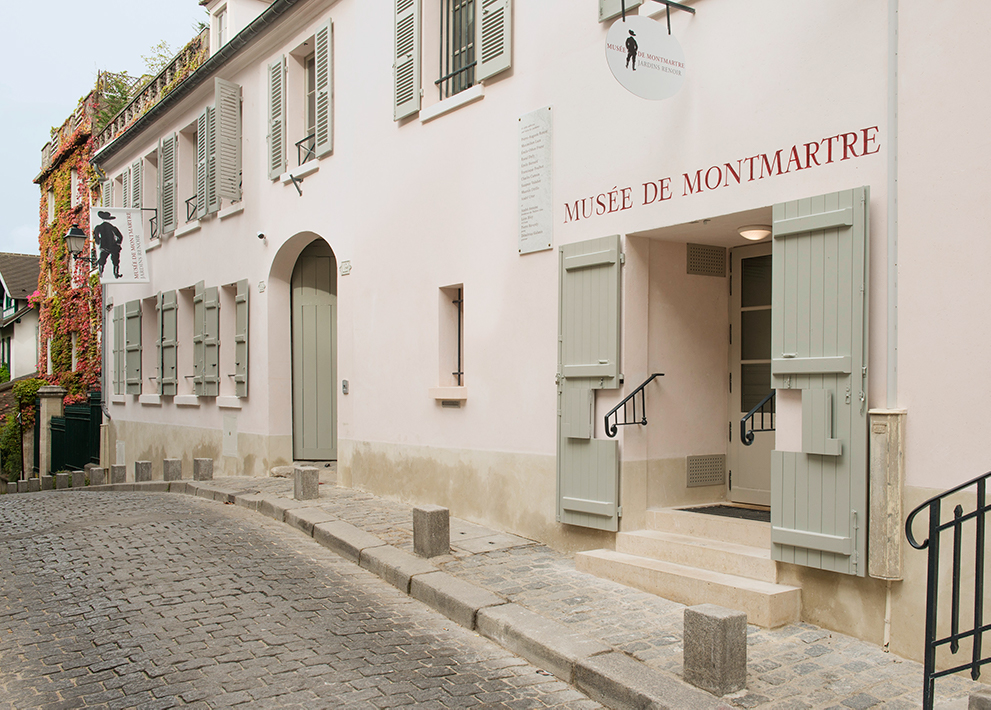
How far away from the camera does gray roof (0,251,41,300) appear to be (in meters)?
33.6

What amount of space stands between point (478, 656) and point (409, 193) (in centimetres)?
571

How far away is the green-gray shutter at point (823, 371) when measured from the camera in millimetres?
4910

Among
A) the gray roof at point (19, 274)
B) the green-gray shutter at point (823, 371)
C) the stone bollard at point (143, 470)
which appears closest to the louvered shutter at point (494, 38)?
the green-gray shutter at point (823, 371)

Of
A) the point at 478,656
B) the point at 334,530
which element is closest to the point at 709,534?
the point at 478,656

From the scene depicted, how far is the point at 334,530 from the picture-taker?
→ 310 inches

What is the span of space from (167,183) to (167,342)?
3.03 meters

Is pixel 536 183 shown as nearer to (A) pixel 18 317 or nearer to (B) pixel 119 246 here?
(B) pixel 119 246

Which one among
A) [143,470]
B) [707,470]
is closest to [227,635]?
[707,470]

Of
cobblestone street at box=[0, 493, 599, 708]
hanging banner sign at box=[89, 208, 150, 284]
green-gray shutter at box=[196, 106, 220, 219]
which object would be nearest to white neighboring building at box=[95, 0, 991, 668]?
green-gray shutter at box=[196, 106, 220, 219]

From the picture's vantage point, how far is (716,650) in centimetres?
406

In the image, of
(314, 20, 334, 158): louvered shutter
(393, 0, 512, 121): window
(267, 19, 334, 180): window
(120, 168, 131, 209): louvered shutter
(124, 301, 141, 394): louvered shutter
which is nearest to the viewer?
(393, 0, 512, 121): window

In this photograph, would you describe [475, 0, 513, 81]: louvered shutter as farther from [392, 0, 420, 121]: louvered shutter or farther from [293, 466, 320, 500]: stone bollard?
[293, 466, 320, 500]: stone bollard

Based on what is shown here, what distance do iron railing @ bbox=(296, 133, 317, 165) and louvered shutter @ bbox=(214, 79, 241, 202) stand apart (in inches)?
71.7

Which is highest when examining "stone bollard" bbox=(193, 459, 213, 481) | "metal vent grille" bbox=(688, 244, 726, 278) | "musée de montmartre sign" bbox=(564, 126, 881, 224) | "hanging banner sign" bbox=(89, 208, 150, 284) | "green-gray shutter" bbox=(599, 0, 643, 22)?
"green-gray shutter" bbox=(599, 0, 643, 22)
